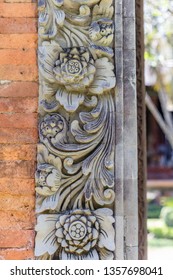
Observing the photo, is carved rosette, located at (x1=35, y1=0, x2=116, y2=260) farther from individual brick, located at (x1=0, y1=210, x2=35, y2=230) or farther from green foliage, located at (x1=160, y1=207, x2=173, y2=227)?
green foliage, located at (x1=160, y1=207, x2=173, y2=227)

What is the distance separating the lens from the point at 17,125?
12.4ft

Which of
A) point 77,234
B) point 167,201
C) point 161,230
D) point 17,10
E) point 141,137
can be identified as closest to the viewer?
point 77,234

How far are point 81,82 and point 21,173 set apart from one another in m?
0.67

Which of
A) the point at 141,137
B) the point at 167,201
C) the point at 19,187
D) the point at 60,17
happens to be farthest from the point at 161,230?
the point at 60,17

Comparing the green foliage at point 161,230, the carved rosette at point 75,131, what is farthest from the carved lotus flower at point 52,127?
the green foliage at point 161,230

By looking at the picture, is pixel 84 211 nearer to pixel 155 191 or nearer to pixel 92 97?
pixel 92 97

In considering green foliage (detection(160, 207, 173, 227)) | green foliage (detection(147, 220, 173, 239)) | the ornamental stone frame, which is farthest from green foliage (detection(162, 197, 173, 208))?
the ornamental stone frame

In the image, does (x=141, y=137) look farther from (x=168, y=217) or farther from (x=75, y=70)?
(x=168, y=217)

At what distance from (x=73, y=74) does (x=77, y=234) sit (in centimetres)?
97

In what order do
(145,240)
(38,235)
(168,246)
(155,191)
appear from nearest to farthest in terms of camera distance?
(38,235), (145,240), (168,246), (155,191)

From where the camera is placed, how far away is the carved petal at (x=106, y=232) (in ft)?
12.0

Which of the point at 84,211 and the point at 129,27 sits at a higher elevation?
the point at 129,27
